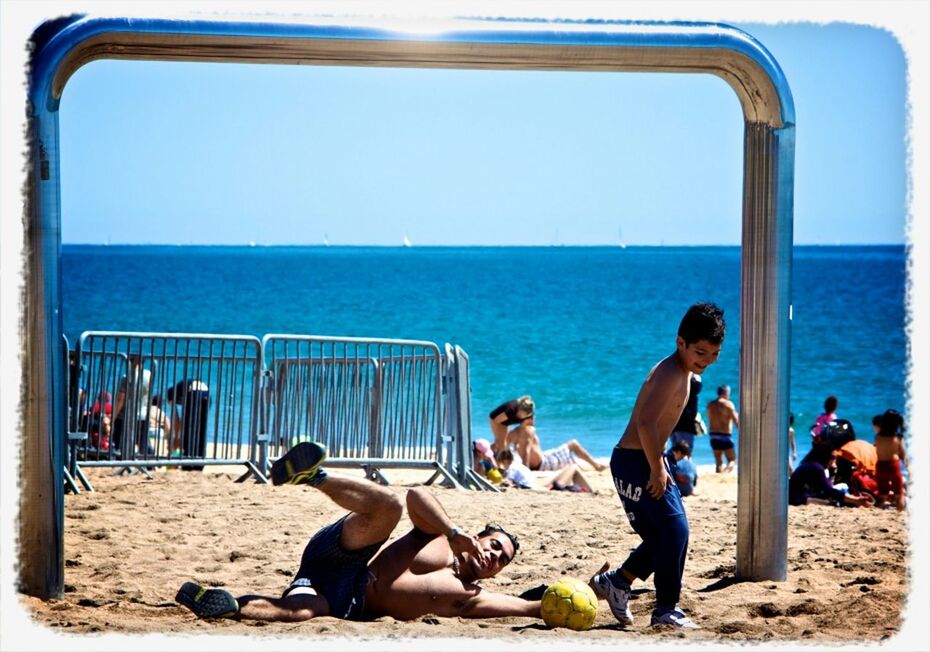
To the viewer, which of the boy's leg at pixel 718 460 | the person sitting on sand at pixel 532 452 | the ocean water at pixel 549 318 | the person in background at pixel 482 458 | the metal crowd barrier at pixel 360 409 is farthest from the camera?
the ocean water at pixel 549 318

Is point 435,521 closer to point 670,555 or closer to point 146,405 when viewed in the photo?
point 670,555

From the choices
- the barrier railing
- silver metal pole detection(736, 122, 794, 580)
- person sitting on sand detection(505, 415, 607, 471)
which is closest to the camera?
silver metal pole detection(736, 122, 794, 580)

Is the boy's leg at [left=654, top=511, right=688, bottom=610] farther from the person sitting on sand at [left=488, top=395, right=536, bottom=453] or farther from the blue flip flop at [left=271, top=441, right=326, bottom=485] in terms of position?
the person sitting on sand at [left=488, top=395, right=536, bottom=453]

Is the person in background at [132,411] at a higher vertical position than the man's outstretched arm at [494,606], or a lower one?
higher

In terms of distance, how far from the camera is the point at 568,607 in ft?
20.5

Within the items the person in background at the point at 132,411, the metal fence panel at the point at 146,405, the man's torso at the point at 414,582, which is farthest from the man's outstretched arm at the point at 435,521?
the person in background at the point at 132,411

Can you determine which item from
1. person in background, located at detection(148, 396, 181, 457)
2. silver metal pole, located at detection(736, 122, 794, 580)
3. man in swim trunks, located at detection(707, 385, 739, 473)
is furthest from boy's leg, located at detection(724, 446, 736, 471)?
silver metal pole, located at detection(736, 122, 794, 580)

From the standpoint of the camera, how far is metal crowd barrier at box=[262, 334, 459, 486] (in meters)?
11.8

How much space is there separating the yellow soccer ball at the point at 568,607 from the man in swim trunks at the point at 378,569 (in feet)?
0.51

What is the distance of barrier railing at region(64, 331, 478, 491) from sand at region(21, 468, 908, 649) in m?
0.51

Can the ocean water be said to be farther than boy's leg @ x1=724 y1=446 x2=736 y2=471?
Yes

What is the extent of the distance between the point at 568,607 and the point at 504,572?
1.65m

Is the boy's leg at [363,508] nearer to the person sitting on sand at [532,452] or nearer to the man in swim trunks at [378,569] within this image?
the man in swim trunks at [378,569]

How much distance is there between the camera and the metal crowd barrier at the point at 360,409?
38.8 ft
